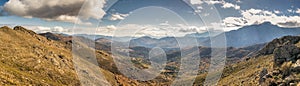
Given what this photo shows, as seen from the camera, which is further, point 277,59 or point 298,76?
point 277,59

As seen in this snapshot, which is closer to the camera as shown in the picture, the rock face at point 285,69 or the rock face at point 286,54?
the rock face at point 285,69

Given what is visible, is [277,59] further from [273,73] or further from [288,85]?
[288,85]

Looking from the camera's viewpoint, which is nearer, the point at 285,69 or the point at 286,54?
the point at 285,69

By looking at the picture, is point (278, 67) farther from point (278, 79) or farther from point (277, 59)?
point (278, 79)

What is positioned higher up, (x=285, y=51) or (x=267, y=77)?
(x=285, y=51)

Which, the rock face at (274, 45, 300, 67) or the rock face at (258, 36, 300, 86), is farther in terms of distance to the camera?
the rock face at (274, 45, 300, 67)

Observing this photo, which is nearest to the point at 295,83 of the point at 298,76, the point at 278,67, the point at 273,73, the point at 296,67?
the point at 298,76

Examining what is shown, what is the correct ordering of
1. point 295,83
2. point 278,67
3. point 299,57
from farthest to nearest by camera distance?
point 278,67 → point 299,57 → point 295,83

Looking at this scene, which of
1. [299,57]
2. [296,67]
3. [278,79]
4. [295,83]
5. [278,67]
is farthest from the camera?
[278,67]

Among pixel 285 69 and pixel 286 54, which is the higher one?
pixel 286 54
